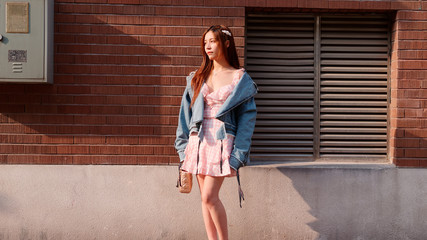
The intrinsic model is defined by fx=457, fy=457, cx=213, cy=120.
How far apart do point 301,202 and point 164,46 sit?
6.76 ft

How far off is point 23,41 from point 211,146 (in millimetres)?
1970

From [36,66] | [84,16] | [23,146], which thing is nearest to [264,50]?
[84,16]

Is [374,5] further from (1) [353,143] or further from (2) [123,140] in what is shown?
(2) [123,140]

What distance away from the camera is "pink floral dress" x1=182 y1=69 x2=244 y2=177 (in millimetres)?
3471

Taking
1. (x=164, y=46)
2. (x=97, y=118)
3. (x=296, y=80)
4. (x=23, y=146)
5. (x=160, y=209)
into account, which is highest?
(x=164, y=46)

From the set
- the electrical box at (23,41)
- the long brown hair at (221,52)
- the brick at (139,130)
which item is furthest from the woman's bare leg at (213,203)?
the electrical box at (23,41)

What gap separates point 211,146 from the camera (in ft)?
11.6

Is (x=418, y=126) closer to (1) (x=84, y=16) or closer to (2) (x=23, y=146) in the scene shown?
(1) (x=84, y=16)

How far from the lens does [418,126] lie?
4531mm

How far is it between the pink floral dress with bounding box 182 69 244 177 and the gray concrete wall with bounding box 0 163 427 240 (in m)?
0.98

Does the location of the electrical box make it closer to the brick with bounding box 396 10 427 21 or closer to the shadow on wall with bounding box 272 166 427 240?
the shadow on wall with bounding box 272 166 427 240

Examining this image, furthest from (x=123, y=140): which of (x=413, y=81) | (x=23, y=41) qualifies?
(x=413, y=81)

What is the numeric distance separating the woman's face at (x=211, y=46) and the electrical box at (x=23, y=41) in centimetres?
155

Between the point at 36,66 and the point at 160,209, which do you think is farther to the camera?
the point at 160,209
